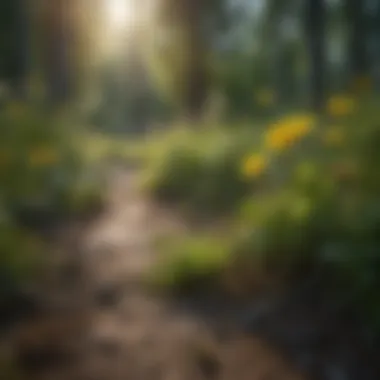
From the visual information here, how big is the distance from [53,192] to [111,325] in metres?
0.33

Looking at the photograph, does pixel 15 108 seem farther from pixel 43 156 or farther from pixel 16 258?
pixel 16 258

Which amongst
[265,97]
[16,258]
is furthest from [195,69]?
[16,258]

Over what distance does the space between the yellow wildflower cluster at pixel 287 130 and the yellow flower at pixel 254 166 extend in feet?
0.13

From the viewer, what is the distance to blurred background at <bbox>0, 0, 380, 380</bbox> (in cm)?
151

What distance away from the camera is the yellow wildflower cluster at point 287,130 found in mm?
1559

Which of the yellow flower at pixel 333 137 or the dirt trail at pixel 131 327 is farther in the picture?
the yellow flower at pixel 333 137

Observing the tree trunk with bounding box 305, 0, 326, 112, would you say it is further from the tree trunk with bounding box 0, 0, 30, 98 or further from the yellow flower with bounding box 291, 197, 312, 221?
the tree trunk with bounding box 0, 0, 30, 98

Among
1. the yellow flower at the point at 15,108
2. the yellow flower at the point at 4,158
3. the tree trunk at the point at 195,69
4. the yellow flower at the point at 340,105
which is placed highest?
the tree trunk at the point at 195,69

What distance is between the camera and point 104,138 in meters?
1.56

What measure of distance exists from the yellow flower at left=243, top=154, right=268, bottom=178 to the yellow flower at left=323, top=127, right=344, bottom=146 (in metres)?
0.16

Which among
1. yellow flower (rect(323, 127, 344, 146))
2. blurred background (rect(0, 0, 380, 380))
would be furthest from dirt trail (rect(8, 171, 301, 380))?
yellow flower (rect(323, 127, 344, 146))

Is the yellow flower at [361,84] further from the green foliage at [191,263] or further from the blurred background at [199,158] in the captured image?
the green foliage at [191,263]

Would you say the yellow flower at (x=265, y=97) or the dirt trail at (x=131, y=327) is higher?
the yellow flower at (x=265, y=97)

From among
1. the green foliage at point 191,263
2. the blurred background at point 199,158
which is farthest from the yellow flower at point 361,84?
the green foliage at point 191,263
